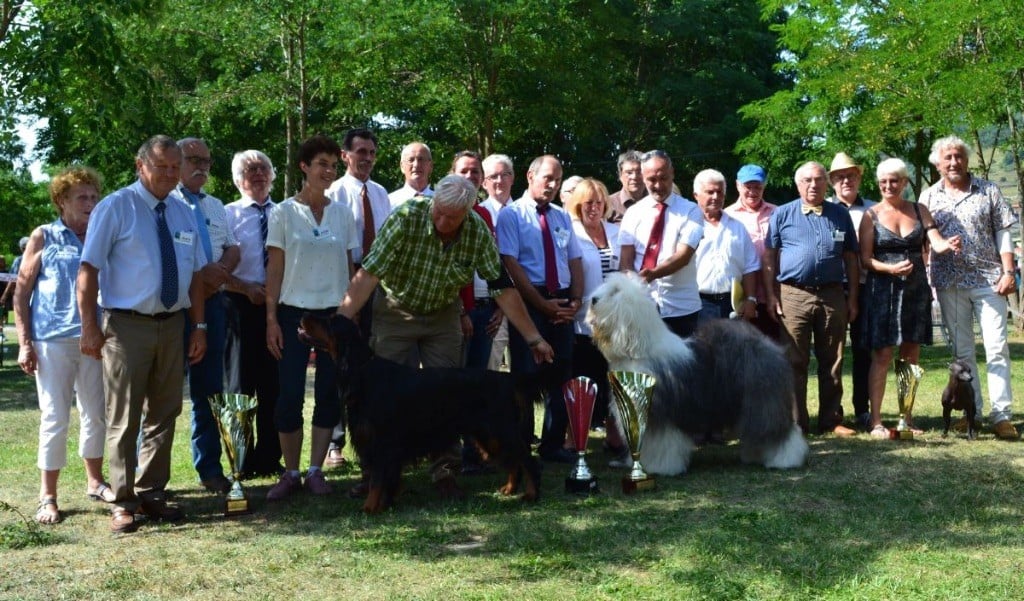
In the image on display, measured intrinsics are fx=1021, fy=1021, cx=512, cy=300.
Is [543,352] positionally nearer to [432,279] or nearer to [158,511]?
[432,279]

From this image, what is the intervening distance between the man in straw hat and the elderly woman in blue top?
16.8 ft

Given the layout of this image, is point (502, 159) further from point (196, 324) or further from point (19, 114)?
point (19, 114)

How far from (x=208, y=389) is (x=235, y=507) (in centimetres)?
87

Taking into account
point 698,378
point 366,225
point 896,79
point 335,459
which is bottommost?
point 335,459

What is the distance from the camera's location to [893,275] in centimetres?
724

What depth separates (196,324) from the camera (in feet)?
17.1

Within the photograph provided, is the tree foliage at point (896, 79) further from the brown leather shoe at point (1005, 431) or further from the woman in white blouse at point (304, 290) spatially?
the woman in white blouse at point (304, 290)

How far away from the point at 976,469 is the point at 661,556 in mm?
2741

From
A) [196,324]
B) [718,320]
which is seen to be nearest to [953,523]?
[718,320]

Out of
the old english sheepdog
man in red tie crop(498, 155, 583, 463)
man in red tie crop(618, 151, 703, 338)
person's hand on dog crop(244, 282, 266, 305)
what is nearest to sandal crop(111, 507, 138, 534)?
person's hand on dog crop(244, 282, 266, 305)

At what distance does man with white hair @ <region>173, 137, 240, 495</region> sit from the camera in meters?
5.71

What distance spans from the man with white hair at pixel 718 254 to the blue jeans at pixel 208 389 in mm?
3225

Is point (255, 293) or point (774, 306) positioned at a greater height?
point (255, 293)

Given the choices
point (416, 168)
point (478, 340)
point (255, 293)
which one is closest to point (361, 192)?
point (416, 168)
